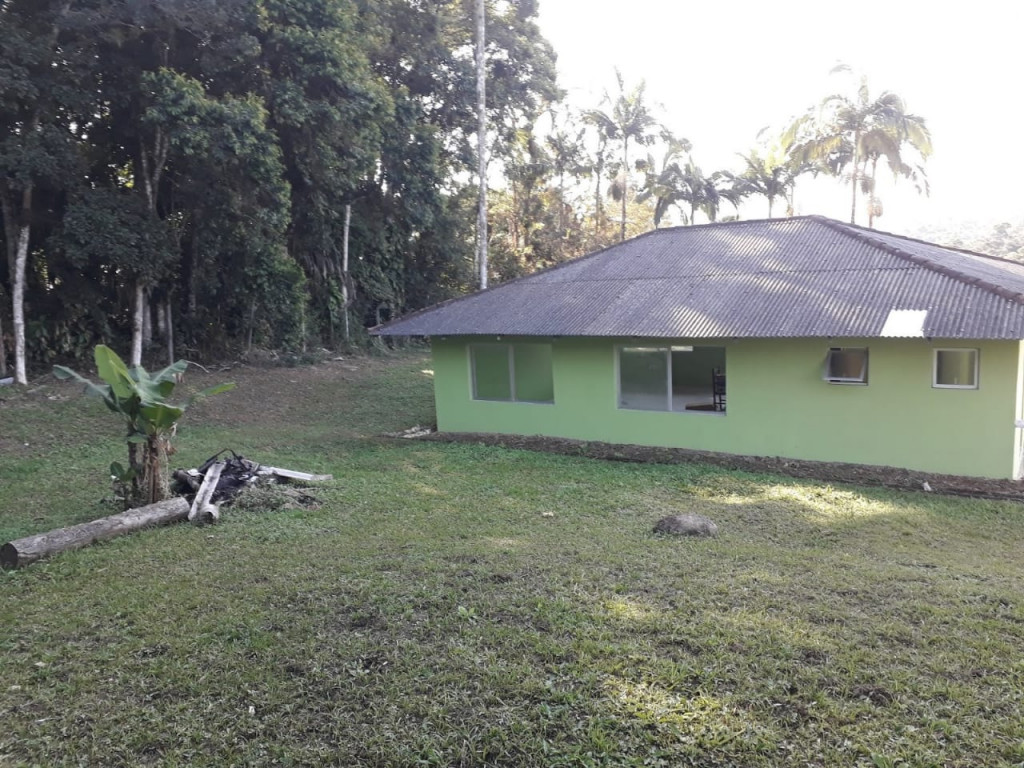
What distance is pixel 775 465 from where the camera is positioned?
11602mm

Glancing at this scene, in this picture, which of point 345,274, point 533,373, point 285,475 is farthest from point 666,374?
point 345,274

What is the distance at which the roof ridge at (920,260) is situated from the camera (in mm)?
10141

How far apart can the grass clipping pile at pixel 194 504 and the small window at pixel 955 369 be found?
29.5ft

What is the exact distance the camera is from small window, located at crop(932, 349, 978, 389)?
10320 mm

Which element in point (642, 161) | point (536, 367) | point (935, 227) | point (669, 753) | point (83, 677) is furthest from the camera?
point (935, 227)

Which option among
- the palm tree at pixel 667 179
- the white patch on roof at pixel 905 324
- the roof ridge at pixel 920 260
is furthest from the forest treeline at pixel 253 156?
the white patch on roof at pixel 905 324

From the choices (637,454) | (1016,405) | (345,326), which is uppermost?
(345,326)

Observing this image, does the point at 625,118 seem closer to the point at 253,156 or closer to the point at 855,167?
the point at 855,167

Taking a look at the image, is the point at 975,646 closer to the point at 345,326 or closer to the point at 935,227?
the point at 345,326

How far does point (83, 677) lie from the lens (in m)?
4.21

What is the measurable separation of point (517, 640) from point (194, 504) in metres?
Result: 5.09

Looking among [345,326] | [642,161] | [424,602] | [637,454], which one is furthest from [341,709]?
[642,161]

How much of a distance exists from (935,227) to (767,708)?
89.0 meters

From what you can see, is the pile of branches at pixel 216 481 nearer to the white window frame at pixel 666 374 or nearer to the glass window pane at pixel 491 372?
the glass window pane at pixel 491 372
